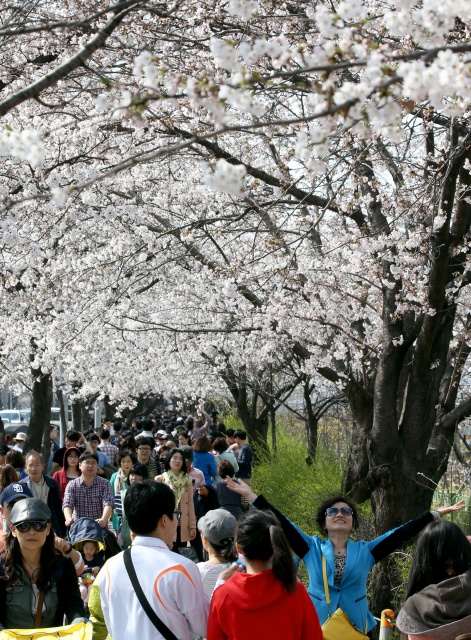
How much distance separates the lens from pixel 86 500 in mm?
6020

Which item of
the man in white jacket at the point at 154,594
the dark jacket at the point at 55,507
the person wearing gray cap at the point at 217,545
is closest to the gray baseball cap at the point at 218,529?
the person wearing gray cap at the point at 217,545

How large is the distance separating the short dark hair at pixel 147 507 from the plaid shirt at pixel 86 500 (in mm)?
3147

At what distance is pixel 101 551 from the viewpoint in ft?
15.8

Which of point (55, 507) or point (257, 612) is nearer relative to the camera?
point (257, 612)

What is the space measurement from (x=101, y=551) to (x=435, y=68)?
13.5ft

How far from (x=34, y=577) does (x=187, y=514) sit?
342 cm

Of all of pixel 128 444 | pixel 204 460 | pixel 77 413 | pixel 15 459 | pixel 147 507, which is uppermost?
pixel 77 413

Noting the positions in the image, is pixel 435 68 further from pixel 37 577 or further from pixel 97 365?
pixel 97 365

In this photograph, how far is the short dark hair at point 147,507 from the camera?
2955 mm

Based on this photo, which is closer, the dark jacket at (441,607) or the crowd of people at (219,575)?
the dark jacket at (441,607)

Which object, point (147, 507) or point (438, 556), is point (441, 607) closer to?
point (438, 556)

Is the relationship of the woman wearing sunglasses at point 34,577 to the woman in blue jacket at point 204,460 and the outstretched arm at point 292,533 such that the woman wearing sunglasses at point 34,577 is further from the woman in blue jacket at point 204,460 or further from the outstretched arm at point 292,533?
the woman in blue jacket at point 204,460

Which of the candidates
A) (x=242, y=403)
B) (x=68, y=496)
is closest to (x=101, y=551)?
(x=68, y=496)

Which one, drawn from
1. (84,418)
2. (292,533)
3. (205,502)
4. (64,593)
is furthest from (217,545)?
(84,418)
